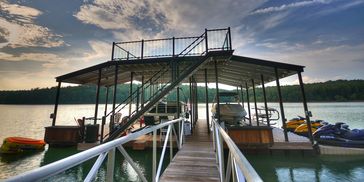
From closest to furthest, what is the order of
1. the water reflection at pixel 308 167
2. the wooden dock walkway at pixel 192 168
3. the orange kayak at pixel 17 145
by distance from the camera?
the wooden dock walkway at pixel 192 168 → the water reflection at pixel 308 167 → the orange kayak at pixel 17 145

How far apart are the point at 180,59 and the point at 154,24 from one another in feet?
18.9

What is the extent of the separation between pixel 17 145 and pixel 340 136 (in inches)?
760

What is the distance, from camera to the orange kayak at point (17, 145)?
9.35 meters

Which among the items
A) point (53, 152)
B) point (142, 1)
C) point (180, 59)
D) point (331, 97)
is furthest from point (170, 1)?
point (331, 97)

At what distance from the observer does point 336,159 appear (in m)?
7.80

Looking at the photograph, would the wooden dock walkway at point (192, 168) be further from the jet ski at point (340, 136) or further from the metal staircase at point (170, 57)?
the jet ski at point (340, 136)

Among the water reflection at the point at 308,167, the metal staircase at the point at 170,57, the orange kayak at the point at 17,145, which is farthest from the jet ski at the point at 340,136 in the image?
the orange kayak at the point at 17,145

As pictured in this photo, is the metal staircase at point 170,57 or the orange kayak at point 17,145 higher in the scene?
the metal staircase at point 170,57

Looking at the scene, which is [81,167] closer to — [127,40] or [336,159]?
[127,40]

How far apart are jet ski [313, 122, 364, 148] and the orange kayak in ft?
57.2

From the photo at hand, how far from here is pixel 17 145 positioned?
9492 millimetres

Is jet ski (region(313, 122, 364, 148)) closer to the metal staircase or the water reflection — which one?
the water reflection

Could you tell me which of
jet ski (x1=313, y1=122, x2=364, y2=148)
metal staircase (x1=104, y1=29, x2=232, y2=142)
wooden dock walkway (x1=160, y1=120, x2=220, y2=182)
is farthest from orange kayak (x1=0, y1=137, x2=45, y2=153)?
jet ski (x1=313, y1=122, x2=364, y2=148)

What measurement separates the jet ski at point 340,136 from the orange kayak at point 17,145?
1744 centimetres
